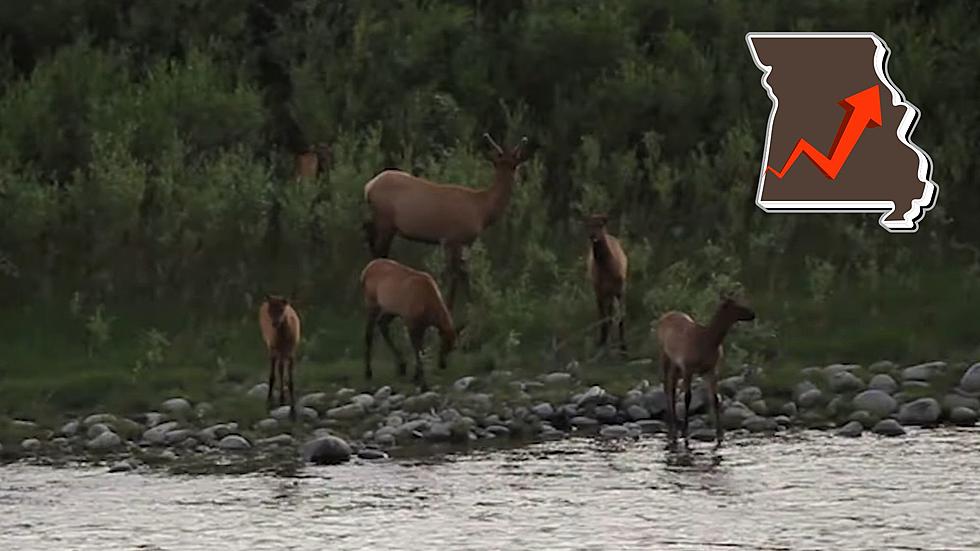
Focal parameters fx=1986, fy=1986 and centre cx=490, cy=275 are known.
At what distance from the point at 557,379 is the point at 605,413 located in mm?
1319

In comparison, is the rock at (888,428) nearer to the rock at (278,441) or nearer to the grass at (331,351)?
the grass at (331,351)

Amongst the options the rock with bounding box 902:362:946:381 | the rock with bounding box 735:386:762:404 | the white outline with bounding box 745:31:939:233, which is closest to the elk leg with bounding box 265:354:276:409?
the rock with bounding box 735:386:762:404

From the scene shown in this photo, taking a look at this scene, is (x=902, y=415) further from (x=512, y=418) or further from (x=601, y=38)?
(x=601, y=38)

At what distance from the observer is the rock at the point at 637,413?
16.6 m

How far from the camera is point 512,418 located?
54.3 feet

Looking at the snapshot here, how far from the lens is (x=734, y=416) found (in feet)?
54.2

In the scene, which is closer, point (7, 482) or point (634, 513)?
point (634, 513)

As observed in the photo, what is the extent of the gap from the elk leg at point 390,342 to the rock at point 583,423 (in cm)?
222

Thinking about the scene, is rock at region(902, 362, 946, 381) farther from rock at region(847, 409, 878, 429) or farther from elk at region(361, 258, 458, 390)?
elk at region(361, 258, 458, 390)

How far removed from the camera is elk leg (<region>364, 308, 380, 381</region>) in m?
18.2

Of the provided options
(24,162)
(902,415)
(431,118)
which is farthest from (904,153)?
(24,162)

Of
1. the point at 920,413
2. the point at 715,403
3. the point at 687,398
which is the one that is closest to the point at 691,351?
the point at 687,398

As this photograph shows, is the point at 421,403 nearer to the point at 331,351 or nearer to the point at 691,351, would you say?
the point at 691,351

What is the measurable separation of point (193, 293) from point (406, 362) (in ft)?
11.3
